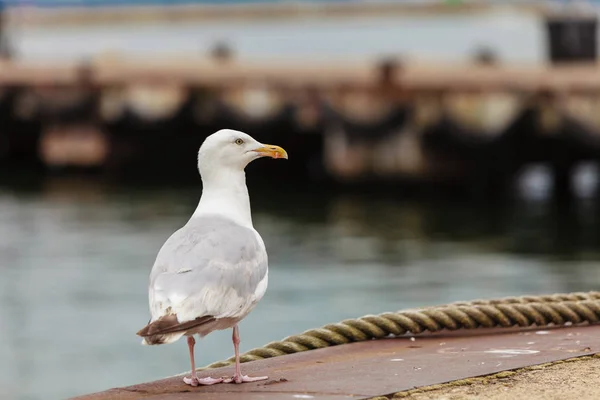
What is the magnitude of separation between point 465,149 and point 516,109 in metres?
1.02

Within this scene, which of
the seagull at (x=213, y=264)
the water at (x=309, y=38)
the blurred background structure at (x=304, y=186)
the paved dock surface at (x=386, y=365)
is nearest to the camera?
the seagull at (x=213, y=264)

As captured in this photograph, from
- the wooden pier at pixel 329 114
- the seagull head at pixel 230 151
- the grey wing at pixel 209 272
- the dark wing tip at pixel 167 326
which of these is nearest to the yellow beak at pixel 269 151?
the seagull head at pixel 230 151

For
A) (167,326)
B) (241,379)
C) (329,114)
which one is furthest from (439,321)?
(329,114)

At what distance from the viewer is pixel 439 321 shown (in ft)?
17.1

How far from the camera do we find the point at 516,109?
63.1 ft

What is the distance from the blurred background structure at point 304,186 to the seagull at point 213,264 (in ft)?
16.7

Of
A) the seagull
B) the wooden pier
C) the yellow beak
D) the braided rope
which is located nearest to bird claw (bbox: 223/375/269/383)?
the seagull

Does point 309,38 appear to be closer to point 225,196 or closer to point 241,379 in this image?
point 225,196

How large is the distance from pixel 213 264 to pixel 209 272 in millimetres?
48

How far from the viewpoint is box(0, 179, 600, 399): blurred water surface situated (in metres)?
10.2

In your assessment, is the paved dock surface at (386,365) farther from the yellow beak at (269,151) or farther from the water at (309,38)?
the water at (309,38)

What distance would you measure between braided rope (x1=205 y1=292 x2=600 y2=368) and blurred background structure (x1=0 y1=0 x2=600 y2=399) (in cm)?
435

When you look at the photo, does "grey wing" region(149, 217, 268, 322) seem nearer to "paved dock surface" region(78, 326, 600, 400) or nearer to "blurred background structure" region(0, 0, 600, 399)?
"paved dock surface" region(78, 326, 600, 400)

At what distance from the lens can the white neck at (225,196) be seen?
4340mm
